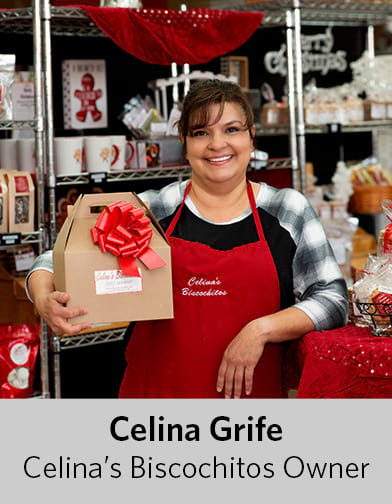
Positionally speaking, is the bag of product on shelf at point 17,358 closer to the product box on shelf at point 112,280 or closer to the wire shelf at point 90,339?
the wire shelf at point 90,339

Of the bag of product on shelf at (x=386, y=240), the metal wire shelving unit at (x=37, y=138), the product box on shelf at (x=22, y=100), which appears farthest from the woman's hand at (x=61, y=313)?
the product box on shelf at (x=22, y=100)

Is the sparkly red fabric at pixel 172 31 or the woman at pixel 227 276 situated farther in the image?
the sparkly red fabric at pixel 172 31

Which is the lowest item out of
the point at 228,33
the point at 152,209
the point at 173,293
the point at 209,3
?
the point at 173,293

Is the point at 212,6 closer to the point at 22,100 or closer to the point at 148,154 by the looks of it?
the point at 148,154

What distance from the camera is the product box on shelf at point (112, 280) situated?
6.52ft

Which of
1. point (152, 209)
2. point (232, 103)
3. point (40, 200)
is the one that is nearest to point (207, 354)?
point (152, 209)

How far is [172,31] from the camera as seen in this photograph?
360cm

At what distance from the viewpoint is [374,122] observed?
458 cm

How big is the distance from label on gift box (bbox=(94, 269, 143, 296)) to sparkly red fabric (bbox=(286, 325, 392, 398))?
0.44m

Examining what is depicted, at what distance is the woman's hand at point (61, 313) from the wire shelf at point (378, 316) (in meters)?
0.65

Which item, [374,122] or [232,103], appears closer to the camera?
[232,103]

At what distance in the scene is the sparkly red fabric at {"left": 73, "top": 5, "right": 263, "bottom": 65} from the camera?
351 cm

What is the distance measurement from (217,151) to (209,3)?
274cm

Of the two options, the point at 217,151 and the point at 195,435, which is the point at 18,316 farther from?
the point at 195,435
